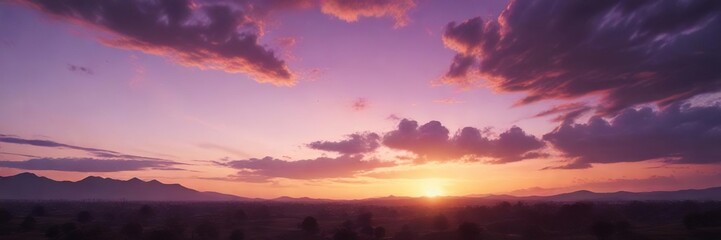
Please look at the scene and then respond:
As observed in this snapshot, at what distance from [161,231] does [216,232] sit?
15.9 metres

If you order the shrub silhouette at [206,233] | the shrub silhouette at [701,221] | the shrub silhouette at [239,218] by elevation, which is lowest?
the shrub silhouette at [206,233]

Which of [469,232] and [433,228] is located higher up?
[469,232]

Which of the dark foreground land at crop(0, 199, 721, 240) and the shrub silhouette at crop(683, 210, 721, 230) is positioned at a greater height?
the shrub silhouette at crop(683, 210, 721, 230)

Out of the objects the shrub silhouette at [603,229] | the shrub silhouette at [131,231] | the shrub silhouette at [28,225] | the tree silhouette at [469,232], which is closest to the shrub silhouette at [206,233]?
the shrub silhouette at [131,231]

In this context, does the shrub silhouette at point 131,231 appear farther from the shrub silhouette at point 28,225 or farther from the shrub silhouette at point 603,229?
the shrub silhouette at point 603,229

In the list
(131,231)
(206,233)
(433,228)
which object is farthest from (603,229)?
(131,231)

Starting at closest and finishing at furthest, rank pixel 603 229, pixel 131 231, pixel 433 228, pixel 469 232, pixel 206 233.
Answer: pixel 603 229
pixel 469 232
pixel 131 231
pixel 206 233
pixel 433 228

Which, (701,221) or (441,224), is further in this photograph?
(441,224)

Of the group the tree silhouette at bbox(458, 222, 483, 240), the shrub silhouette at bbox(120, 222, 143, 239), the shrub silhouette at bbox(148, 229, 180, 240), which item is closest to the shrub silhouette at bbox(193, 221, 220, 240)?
the shrub silhouette at bbox(120, 222, 143, 239)

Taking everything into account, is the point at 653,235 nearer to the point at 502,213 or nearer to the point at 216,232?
the point at 502,213

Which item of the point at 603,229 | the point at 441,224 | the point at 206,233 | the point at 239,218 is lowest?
the point at 206,233

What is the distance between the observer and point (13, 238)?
8288 centimetres

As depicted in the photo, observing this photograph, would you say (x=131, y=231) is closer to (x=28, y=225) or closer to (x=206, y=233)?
(x=206, y=233)

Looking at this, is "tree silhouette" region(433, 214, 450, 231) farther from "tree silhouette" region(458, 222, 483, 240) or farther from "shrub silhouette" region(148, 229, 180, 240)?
"shrub silhouette" region(148, 229, 180, 240)
